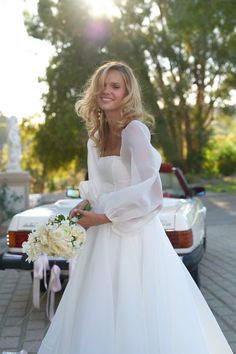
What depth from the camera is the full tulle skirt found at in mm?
2494

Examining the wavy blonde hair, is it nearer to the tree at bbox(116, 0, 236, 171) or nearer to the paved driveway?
the paved driveway

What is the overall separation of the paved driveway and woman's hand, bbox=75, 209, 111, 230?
66.7 inches

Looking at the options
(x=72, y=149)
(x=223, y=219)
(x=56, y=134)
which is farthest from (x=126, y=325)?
(x=72, y=149)

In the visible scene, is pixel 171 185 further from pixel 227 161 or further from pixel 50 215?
pixel 227 161

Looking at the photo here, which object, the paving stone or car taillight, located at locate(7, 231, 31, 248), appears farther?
car taillight, located at locate(7, 231, 31, 248)

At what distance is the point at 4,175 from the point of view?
1416 cm

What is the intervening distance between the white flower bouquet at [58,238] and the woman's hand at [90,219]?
1.4 inches

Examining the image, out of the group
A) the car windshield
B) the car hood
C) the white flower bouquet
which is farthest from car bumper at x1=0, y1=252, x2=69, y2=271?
the car windshield

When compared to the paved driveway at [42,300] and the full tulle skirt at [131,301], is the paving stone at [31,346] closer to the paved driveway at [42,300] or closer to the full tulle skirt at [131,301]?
the paved driveway at [42,300]

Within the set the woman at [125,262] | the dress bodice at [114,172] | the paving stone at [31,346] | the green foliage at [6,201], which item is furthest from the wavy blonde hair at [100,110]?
the green foliage at [6,201]

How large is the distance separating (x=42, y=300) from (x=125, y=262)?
304cm

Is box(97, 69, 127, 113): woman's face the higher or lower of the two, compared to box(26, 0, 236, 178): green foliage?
lower

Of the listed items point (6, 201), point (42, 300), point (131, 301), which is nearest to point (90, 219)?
point (131, 301)

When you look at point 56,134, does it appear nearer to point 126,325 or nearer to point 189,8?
point 189,8
